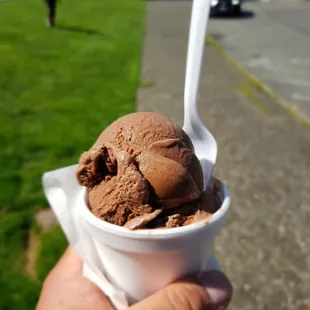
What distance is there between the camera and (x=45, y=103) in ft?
20.0

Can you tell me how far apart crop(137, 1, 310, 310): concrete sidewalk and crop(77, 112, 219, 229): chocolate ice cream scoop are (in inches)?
67.1

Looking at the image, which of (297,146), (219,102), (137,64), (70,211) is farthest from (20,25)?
(70,211)

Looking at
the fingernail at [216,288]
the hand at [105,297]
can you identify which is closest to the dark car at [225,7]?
the hand at [105,297]

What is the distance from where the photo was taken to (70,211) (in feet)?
5.74

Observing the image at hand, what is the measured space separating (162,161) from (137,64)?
22.7ft

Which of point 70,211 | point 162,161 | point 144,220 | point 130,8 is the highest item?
point 162,161

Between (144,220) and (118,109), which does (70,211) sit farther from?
(118,109)

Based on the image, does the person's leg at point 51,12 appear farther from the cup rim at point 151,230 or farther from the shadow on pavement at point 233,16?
the cup rim at point 151,230

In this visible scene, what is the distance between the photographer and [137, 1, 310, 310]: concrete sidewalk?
125 inches

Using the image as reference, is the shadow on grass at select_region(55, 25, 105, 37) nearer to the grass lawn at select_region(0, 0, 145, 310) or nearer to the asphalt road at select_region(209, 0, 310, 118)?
the grass lawn at select_region(0, 0, 145, 310)

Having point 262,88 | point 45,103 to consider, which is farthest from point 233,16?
point 45,103

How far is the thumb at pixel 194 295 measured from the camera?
154 cm

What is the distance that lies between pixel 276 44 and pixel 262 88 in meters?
3.51

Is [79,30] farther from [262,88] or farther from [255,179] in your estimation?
[255,179]
